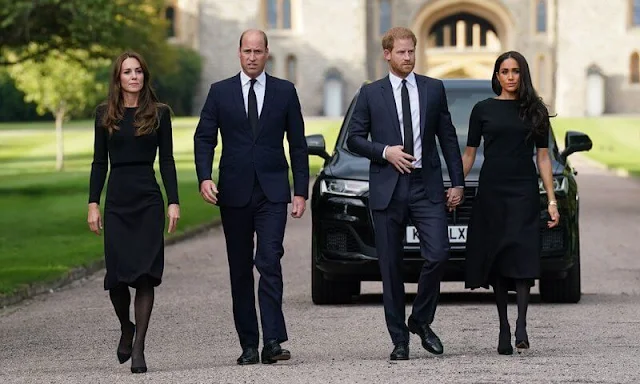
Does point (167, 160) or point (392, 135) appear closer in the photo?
point (167, 160)

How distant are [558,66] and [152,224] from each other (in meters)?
80.1

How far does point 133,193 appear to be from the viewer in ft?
28.3

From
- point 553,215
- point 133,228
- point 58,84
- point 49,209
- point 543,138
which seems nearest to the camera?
point 133,228

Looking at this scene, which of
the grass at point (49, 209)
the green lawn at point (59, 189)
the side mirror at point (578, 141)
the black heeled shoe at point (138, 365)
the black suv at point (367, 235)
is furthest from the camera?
the green lawn at point (59, 189)

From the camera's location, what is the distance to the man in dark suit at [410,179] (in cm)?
895

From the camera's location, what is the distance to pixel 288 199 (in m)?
8.93

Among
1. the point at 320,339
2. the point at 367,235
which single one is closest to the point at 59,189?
the point at 367,235

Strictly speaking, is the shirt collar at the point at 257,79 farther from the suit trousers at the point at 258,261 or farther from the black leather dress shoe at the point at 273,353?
the black leather dress shoe at the point at 273,353

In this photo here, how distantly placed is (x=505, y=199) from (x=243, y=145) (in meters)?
1.60

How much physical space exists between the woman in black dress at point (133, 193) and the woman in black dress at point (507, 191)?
6.12ft

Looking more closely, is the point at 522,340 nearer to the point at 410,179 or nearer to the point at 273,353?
the point at 410,179

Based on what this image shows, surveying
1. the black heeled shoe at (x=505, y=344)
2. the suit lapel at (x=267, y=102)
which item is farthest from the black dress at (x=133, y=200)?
the black heeled shoe at (x=505, y=344)

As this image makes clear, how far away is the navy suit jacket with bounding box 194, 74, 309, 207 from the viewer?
8.86 meters

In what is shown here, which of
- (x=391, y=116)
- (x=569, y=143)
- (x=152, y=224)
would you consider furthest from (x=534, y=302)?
(x=152, y=224)
